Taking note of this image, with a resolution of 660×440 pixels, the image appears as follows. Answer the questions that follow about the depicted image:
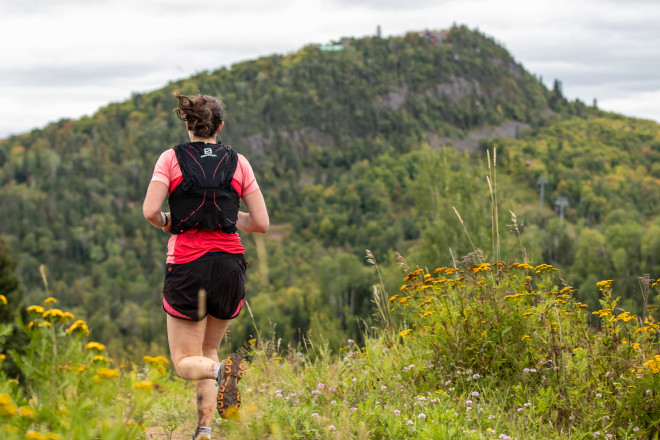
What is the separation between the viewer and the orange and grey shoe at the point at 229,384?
10.1ft

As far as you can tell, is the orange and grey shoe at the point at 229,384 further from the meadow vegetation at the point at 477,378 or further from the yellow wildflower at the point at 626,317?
the yellow wildflower at the point at 626,317

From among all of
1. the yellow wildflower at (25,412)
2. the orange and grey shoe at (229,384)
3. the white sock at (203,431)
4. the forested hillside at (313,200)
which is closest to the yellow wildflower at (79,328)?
the yellow wildflower at (25,412)

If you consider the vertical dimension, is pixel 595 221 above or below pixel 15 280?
below

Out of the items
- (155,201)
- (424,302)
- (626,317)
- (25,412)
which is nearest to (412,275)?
(424,302)

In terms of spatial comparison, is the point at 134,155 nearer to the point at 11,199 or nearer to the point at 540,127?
the point at 11,199

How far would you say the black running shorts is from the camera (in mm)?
3334

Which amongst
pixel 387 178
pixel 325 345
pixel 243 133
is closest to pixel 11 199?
pixel 243 133

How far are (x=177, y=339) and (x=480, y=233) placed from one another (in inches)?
1163

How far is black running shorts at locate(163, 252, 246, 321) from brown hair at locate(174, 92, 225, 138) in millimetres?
704

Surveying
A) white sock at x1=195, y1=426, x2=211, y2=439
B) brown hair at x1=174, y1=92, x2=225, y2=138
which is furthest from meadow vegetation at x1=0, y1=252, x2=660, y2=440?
brown hair at x1=174, y1=92, x2=225, y2=138

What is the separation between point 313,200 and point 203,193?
497 feet

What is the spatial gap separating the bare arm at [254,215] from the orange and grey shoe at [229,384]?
0.78 metres

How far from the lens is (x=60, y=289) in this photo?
10619 cm

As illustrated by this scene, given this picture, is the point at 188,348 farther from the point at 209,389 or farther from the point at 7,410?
the point at 7,410
